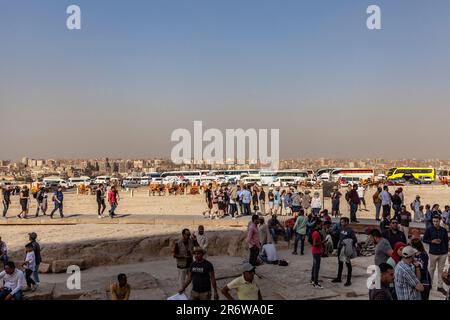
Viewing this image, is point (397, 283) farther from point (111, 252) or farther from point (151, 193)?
point (151, 193)

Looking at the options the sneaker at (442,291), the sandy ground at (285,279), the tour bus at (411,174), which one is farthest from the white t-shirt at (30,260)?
the tour bus at (411,174)

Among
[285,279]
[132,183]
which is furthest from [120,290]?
[132,183]

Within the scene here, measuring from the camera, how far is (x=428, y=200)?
2969 centimetres

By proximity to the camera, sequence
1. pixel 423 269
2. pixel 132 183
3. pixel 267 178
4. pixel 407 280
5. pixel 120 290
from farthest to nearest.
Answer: pixel 132 183 → pixel 267 178 → pixel 423 269 → pixel 120 290 → pixel 407 280

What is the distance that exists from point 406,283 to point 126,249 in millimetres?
9453

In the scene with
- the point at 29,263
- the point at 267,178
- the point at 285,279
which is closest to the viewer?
the point at 29,263

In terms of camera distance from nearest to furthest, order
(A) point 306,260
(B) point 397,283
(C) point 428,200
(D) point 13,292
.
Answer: (B) point 397,283
(D) point 13,292
(A) point 306,260
(C) point 428,200

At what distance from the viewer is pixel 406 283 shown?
4.95 m

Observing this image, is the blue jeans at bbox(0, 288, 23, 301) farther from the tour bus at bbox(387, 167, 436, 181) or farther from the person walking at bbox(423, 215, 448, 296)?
the tour bus at bbox(387, 167, 436, 181)

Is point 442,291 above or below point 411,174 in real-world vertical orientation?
above

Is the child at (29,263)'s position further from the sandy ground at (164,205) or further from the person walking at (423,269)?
the sandy ground at (164,205)

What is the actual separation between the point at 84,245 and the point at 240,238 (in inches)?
191

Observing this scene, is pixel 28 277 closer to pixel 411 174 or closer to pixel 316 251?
pixel 316 251
